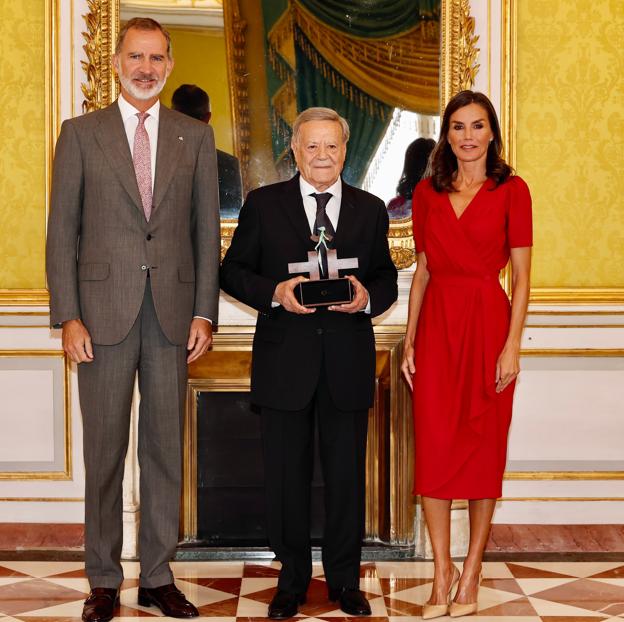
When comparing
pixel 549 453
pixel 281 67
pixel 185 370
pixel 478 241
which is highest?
pixel 281 67

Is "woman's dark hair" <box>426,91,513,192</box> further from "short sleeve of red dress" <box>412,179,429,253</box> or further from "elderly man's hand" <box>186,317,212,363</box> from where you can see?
"elderly man's hand" <box>186,317,212,363</box>

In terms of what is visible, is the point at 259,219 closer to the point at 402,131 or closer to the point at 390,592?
the point at 402,131

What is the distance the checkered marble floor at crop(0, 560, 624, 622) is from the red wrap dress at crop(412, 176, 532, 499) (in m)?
0.48

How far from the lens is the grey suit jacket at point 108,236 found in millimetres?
3133

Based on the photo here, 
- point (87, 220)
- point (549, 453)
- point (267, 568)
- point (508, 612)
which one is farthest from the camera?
point (549, 453)

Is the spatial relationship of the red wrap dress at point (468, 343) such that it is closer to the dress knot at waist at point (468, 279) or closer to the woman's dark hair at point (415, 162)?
the dress knot at waist at point (468, 279)

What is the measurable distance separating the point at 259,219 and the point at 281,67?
1169 mm

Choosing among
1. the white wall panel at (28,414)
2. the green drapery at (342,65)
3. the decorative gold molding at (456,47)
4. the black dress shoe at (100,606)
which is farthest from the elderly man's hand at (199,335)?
the decorative gold molding at (456,47)

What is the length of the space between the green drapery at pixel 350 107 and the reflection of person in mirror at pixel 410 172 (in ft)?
0.50

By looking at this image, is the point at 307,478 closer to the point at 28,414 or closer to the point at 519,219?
the point at 519,219

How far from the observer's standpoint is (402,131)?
4195mm

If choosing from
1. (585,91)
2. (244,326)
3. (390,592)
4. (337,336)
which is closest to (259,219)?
(337,336)

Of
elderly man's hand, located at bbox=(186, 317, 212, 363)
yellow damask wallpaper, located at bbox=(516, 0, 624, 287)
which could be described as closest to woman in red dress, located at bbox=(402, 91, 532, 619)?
elderly man's hand, located at bbox=(186, 317, 212, 363)

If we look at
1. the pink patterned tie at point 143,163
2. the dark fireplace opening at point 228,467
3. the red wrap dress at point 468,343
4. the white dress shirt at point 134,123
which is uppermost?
the white dress shirt at point 134,123
